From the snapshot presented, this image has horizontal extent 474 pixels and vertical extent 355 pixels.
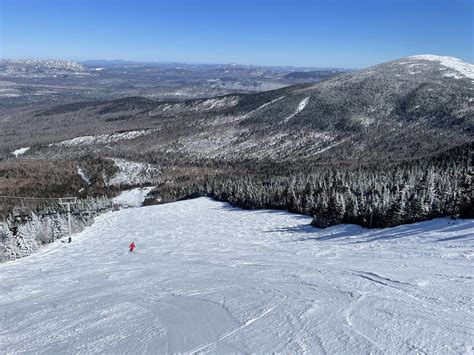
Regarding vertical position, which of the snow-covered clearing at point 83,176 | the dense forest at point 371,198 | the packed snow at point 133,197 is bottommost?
the snow-covered clearing at point 83,176

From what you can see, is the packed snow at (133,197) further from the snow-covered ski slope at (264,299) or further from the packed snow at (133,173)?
the snow-covered ski slope at (264,299)

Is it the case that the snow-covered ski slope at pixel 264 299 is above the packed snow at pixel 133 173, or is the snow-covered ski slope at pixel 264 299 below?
above

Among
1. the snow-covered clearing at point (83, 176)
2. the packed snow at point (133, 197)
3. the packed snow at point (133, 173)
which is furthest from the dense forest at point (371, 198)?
the snow-covered clearing at point (83, 176)

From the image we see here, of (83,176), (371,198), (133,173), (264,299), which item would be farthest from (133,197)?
(264,299)

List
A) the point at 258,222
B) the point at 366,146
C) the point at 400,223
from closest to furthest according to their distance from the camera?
the point at 400,223
the point at 258,222
the point at 366,146

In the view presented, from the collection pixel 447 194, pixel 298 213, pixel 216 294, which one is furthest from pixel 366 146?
pixel 216 294

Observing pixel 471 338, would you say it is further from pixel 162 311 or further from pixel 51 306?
pixel 51 306
